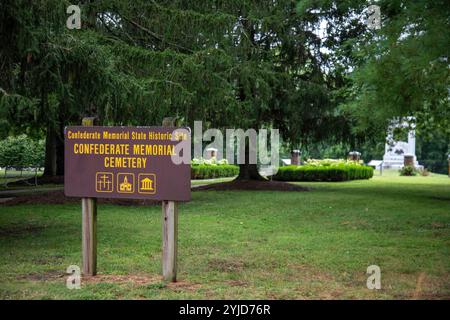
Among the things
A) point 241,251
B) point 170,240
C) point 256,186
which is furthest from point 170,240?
point 256,186

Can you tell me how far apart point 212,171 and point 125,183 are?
87.6ft

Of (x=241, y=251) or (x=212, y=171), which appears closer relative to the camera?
(x=241, y=251)

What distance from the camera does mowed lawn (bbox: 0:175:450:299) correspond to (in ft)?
20.3

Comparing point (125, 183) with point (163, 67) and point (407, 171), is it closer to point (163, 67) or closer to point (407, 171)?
point (163, 67)

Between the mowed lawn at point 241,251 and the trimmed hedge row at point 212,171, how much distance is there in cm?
1627

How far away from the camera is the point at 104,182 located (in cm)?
683

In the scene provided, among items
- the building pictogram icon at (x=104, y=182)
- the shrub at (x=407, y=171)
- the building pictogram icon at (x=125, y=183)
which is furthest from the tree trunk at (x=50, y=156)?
the shrub at (x=407, y=171)

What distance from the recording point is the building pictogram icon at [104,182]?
681cm

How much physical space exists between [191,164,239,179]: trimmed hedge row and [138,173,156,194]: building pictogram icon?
77.8 feet

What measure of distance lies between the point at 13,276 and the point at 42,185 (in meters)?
16.2

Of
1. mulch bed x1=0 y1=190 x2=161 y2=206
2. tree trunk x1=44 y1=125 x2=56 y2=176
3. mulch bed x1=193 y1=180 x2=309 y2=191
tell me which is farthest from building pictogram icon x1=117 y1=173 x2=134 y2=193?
tree trunk x1=44 y1=125 x2=56 y2=176

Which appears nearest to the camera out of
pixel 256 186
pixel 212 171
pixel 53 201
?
pixel 53 201
